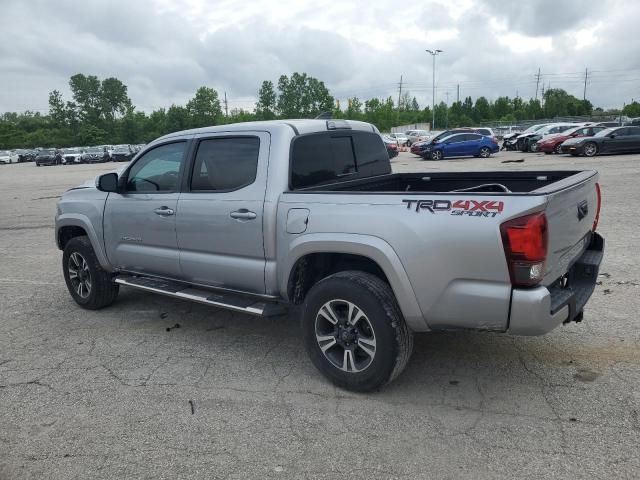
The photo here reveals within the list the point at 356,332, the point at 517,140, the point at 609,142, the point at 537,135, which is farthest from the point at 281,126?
the point at 517,140

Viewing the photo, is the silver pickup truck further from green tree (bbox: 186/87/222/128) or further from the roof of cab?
green tree (bbox: 186/87/222/128)

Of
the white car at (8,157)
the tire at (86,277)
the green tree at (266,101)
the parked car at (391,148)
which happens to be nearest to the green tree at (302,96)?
the green tree at (266,101)

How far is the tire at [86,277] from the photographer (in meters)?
5.62

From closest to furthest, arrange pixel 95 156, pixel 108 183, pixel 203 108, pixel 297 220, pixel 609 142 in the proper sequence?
pixel 297 220
pixel 108 183
pixel 609 142
pixel 95 156
pixel 203 108

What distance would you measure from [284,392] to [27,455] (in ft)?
5.20

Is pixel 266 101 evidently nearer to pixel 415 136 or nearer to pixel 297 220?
pixel 415 136

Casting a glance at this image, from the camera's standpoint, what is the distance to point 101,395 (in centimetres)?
386

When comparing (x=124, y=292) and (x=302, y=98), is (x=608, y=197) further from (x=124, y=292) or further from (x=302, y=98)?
(x=302, y=98)

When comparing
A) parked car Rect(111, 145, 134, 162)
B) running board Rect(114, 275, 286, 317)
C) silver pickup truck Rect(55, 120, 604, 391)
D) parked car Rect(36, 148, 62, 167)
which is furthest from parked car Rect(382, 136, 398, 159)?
parked car Rect(36, 148, 62, 167)

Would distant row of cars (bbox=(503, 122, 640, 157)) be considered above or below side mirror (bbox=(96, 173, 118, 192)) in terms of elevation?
below

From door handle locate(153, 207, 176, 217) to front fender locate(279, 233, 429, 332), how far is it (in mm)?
1536

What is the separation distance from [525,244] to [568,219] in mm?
631

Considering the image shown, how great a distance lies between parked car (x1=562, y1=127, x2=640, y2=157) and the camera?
984 inches

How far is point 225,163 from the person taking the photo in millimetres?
4457
